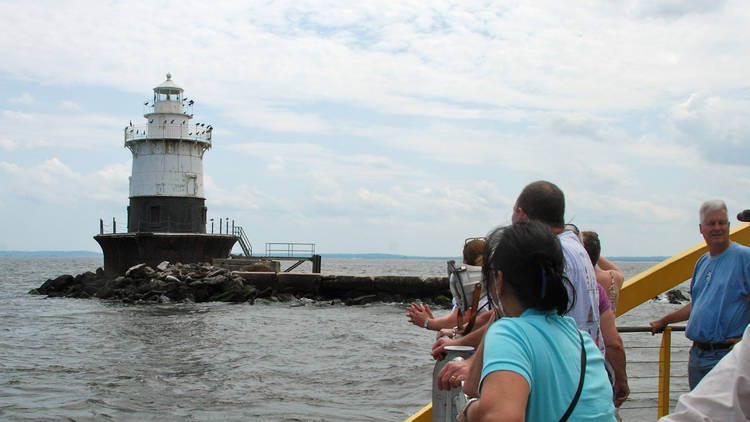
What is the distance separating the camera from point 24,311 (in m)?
26.7

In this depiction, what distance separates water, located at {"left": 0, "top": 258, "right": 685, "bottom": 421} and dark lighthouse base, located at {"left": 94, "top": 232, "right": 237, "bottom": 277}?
8395 millimetres

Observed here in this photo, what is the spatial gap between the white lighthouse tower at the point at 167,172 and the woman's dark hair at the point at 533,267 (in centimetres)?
3404

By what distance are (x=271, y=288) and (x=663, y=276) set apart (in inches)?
1009

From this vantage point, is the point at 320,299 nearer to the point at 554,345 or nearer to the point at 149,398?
the point at 149,398

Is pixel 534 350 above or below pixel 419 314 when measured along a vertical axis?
above

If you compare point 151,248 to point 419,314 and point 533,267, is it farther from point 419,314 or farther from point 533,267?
point 533,267

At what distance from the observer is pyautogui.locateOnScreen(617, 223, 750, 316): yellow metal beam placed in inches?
175

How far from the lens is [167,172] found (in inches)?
1366

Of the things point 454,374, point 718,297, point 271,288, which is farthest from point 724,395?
point 271,288

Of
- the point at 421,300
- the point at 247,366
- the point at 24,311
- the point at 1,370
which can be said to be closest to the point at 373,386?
the point at 247,366

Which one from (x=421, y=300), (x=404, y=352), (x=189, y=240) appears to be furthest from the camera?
(x=189, y=240)

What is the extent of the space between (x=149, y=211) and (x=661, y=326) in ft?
107

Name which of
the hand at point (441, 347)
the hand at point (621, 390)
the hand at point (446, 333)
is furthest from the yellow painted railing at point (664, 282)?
the hand at point (441, 347)

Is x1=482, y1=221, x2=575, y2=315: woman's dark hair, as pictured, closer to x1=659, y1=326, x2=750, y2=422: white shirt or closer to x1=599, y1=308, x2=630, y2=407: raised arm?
x1=659, y1=326, x2=750, y2=422: white shirt
